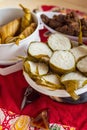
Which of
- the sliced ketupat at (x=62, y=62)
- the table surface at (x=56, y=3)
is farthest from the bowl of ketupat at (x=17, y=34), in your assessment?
the table surface at (x=56, y=3)

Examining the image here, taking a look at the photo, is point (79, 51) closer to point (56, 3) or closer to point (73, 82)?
point (73, 82)

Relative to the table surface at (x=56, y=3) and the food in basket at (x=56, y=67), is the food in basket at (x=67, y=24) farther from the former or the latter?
the table surface at (x=56, y=3)

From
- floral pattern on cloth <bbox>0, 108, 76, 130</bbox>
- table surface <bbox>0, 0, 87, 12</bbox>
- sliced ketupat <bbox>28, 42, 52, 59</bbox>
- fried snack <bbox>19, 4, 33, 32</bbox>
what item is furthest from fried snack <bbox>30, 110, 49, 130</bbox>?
table surface <bbox>0, 0, 87, 12</bbox>

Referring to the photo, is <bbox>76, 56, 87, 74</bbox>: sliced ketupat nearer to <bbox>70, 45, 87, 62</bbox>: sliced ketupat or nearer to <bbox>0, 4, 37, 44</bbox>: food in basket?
<bbox>70, 45, 87, 62</bbox>: sliced ketupat

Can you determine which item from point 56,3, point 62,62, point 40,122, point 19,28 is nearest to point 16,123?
point 40,122

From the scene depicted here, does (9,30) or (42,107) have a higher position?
(9,30)

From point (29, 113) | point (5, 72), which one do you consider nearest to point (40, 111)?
point (29, 113)
